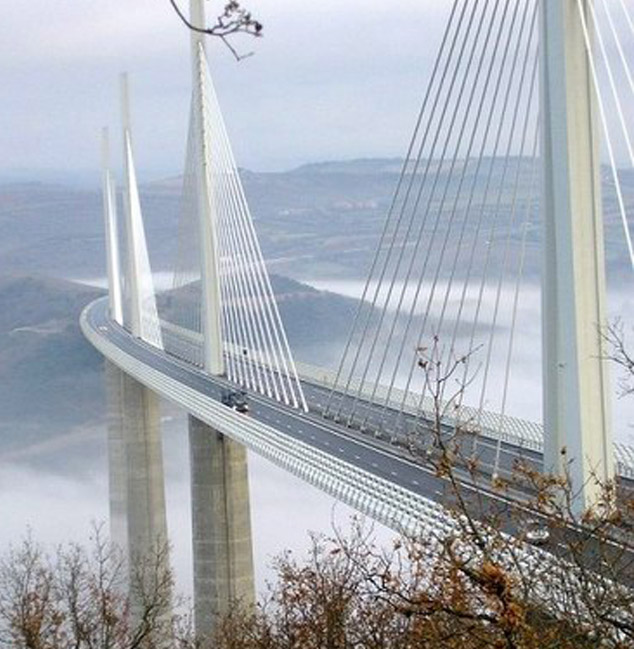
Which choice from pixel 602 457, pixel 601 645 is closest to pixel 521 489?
pixel 602 457

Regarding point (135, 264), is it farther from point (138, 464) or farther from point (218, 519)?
point (218, 519)

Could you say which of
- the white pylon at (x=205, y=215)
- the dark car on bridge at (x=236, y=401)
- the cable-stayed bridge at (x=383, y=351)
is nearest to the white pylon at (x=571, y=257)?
the cable-stayed bridge at (x=383, y=351)

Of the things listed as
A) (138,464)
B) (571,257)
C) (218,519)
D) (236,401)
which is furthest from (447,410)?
(138,464)

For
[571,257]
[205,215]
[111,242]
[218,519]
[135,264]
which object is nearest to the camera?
[571,257]

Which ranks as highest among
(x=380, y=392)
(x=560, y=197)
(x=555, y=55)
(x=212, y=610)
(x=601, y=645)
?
(x=555, y=55)

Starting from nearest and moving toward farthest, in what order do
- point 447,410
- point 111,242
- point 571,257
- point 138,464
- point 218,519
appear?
point 571,257, point 447,410, point 218,519, point 138,464, point 111,242

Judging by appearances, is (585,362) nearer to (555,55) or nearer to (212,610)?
(555,55)
